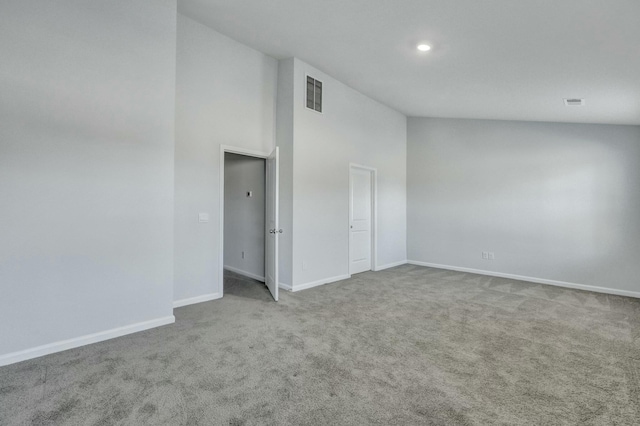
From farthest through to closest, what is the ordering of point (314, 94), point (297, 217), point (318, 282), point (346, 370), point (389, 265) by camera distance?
1. point (389, 265)
2. point (318, 282)
3. point (314, 94)
4. point (297, 217)
5. point (346, 370)

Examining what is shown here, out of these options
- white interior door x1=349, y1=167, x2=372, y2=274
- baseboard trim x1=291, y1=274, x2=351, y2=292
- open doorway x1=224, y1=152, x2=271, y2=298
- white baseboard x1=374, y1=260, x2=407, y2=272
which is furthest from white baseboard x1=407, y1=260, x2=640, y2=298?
open doorway x1=224, y1=152, x2=271, y2=298

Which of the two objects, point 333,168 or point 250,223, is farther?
point 250,223

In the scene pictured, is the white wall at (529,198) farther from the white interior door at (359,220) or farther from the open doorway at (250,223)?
the open doorway at (250,223)

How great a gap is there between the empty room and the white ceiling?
A: 3 centimetres

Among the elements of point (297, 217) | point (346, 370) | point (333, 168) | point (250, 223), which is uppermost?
point (333, 168)

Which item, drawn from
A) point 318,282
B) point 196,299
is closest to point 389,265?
point 318,282

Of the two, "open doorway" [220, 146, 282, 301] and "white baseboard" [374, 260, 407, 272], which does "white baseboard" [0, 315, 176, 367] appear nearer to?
"open doorway" [220, 146, 282, 301]

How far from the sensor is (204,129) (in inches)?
157

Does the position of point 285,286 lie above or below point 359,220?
below

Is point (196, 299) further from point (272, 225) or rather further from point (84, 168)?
point (84, 168)

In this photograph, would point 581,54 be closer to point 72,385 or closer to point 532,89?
point 532,89

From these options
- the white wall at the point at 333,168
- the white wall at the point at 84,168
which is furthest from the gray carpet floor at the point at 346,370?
the white wall at the point at 333,168

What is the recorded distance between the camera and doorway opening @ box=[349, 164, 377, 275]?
5.76m

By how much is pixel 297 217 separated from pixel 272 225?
0.42 m
